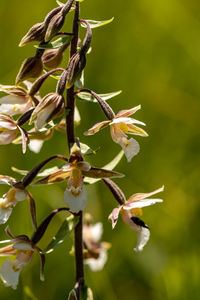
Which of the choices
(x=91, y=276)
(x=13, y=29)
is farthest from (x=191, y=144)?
(x=13, y=29)

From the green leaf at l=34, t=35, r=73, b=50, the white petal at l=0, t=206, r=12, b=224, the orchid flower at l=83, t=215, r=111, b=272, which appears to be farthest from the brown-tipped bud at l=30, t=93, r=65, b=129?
the orchid flower at l=83, t=215, r=111, b=272

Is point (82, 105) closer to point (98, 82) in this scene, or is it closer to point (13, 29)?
point (98, 82)

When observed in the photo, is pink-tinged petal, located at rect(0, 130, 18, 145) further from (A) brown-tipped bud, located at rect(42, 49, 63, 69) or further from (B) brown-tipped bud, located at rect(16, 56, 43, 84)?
(A) brown-tipped bud, located at rect(42, 49, 63, 69)

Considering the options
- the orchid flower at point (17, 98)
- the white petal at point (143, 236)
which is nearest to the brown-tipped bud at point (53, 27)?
the orchid flower at point (17, 98)

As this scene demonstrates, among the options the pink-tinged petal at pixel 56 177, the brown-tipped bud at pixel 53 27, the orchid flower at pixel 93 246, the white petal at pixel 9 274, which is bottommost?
the orchid flower at pixel 93 246

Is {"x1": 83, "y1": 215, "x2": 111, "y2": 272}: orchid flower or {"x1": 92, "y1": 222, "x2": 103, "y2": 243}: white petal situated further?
{"x1": 92, "y1": 222, "x2": 103, "y2": 243}: white petal

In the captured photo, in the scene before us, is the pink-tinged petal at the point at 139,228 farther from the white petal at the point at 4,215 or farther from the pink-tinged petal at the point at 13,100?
the pink-tinged petal at the point at 13,100

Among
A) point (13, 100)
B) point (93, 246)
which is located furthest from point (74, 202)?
point (93, 246)
